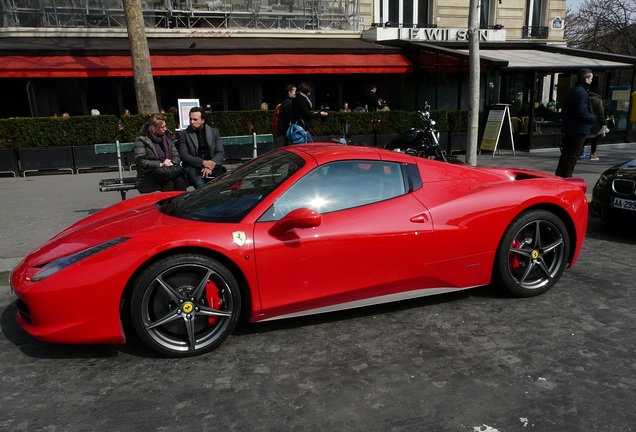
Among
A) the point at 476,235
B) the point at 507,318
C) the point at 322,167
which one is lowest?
the point at 507,318

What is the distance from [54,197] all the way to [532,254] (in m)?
8.46

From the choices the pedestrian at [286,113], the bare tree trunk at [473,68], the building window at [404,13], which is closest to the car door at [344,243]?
the pedestrian at [286,113]

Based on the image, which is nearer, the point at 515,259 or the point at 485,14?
the point at 515,259

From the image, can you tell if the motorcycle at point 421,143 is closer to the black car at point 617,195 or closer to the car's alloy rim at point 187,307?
the black car at point 617,195

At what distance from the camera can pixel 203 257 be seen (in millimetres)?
3549

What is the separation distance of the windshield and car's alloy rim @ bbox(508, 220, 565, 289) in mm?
2008

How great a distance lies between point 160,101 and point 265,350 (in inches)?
605

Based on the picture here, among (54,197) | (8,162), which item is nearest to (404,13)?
(8,162)

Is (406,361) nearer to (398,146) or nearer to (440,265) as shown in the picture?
(440,265)

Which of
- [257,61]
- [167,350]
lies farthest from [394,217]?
[257,61]

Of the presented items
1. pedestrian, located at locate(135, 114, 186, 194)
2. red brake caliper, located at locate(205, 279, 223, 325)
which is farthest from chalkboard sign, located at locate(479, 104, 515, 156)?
red brake caliper, located at locate(205, 279, 223, 325)

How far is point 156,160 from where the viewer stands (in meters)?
7.06

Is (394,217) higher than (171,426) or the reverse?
higher

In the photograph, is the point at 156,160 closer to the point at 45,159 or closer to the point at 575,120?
the point at 575,120
